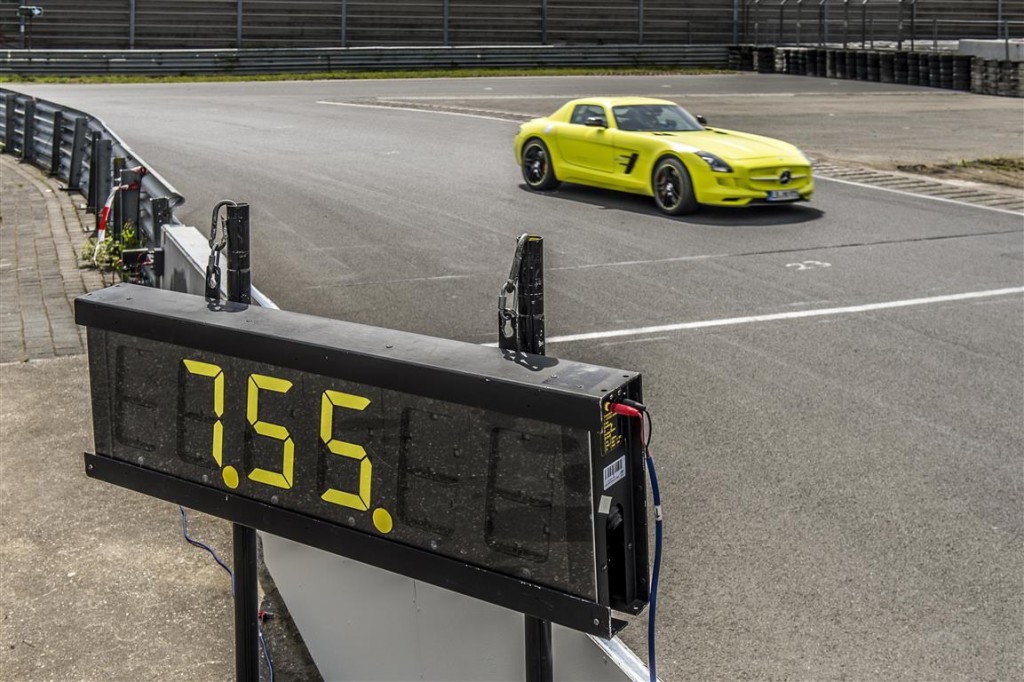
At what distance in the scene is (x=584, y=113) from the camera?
1645cm

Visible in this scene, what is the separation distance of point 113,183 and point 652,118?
6.93 metres

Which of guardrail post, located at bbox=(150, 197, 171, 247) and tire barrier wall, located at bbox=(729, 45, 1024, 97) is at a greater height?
tire barrier wall, located at bbox=(729, 45, 1024, 97)

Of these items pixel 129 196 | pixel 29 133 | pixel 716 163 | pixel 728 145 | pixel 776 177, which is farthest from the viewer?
pixel 29 133

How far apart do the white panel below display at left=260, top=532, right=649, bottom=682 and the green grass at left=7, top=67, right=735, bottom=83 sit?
34187 mm

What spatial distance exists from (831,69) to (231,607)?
38.7m

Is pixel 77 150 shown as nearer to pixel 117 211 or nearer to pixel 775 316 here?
pixel 117 211

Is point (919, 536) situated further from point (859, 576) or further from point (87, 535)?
point (87, 535)

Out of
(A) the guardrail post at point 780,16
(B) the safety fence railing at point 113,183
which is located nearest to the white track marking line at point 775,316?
(B) the safety fence railing at point 113,183

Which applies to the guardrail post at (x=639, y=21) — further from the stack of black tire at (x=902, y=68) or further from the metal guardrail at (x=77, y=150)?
the metal guardrail at (x=77, y=150)

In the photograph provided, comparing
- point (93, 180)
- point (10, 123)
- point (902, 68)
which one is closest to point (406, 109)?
point (10, 123)

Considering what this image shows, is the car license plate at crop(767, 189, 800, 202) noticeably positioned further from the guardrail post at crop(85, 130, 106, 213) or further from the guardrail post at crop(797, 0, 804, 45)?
the guardrail post at crop(797, 0, 804, 45)

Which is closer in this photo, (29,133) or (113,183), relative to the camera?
(113,183)

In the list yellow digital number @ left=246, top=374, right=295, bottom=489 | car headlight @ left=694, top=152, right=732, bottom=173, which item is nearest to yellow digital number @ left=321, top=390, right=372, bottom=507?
yellow digital number @ left=246, top=374, right=295, bottom=489

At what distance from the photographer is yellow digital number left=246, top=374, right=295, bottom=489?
3.75m
